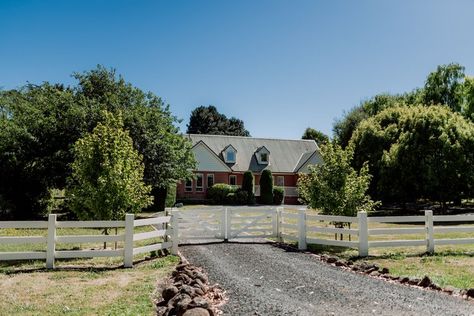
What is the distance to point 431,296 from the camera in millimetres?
7867

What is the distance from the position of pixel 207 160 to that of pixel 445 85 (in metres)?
33.1

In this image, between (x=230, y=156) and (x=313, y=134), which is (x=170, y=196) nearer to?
(x=230, y=156)

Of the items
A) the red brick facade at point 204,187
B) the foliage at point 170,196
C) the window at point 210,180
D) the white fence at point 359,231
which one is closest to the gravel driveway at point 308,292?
the white fence at point 359,231

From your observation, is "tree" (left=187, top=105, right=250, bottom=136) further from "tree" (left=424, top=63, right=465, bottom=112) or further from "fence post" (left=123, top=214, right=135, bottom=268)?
"fence post" (left=123, top=214, right=135, bottom=268)

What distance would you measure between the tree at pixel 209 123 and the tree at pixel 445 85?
35350mm

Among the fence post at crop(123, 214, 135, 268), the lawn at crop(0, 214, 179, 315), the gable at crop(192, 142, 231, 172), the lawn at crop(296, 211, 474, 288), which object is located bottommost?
the lawn at crop(0, 214, 179, 315)

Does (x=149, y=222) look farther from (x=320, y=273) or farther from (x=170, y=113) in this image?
(x=170, y=113)

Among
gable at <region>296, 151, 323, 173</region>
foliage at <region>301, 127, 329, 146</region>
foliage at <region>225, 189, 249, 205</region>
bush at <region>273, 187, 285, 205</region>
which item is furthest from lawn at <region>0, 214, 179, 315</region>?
foliage at <region>301, 127, 329, 146</region>

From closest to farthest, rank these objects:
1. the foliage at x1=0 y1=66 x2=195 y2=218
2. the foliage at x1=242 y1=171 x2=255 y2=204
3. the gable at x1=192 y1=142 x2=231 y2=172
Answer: the foliage at x1=0 y1=66 x2=195 y2=218, the foliage at x1=242 y1=171 x2=255 y2=204, the gable at x1=192 y1=142 x2=231 y2=172

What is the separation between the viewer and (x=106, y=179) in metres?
13.8

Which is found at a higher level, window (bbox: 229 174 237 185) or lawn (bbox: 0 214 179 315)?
window (bbox: 229 174 237 185)

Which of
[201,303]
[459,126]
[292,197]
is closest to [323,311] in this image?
[201,303]

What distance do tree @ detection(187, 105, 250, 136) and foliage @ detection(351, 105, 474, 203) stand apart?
47.5 m

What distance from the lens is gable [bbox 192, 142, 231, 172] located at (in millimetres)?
45125
